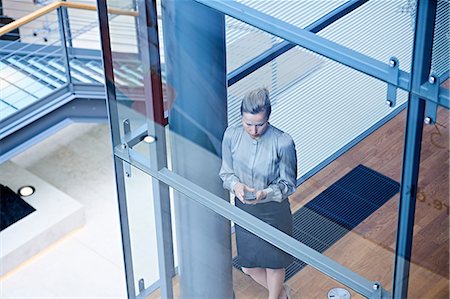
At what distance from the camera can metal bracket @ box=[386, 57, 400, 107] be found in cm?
195

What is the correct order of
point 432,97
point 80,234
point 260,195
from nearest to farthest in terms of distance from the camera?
point 432,97 → point 260,195 → point 80,234

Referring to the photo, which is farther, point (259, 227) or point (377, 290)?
point (259, 227)

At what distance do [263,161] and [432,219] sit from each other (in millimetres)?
496

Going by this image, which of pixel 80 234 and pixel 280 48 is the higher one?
pixel 280 48

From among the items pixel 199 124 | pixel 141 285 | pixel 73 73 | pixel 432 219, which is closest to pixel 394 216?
pixel 432 219

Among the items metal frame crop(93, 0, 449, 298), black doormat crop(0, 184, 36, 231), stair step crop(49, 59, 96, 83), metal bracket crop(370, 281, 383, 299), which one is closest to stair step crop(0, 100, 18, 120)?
stair step crop(49, 59, 96, 83)

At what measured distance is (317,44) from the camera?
2.10 m

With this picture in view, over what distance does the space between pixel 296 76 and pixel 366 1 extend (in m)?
0.25

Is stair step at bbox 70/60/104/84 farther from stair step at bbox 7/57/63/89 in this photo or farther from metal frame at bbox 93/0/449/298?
metal frame at bbox 93/0/449/298

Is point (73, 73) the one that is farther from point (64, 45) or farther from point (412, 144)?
point (412, 144)

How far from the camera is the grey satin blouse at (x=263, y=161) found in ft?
7.52

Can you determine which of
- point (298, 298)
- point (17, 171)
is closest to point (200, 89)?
point (298, 298)

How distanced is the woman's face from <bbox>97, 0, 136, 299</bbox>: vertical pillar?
1.73 ft

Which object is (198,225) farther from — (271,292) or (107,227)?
(107,227)
